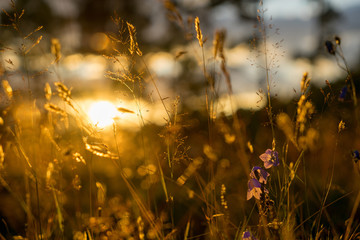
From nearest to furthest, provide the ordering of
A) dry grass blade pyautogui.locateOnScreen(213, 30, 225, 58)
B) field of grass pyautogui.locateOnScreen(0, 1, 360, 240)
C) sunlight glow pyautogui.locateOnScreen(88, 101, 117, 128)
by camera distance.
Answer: dry grass blade pyautogui.locateOnScreen(213, 30, 225, 58) → field of grass pyautogui.locateOnScreen(0, 1, 360, 240) → sunlight glow pyautogui.locateOnScreen(88, 101, 117, 128)

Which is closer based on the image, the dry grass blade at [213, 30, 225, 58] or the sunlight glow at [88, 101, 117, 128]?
the dry grass blade at [213, 30, 225, 58]

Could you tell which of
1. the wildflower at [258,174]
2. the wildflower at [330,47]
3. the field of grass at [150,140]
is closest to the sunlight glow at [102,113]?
the field of grass at [150,140]

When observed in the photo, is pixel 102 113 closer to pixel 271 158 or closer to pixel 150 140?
pixel 150 140

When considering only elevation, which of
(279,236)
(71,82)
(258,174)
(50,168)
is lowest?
(279,236)

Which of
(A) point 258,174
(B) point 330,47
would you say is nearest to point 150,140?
(A) point 258,174

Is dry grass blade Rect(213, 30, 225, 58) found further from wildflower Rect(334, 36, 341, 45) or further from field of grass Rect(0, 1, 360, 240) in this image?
wildflower Rect(334, 36, 341, 45)

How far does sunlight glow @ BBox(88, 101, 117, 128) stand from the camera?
5.23 ft

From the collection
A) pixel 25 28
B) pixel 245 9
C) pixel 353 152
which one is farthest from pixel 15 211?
pixel 245 9

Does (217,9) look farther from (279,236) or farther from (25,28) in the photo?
(279,236)

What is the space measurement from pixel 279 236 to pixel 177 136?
615 millimetres

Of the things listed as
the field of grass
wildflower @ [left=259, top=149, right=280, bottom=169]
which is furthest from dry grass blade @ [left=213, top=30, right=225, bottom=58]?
wildflower @ [left=259, top=149, right=280, bottom=169]

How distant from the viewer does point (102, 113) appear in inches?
67.5

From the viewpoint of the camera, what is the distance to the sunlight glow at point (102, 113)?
62.8 inches

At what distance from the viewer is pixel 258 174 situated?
159 centimetres
